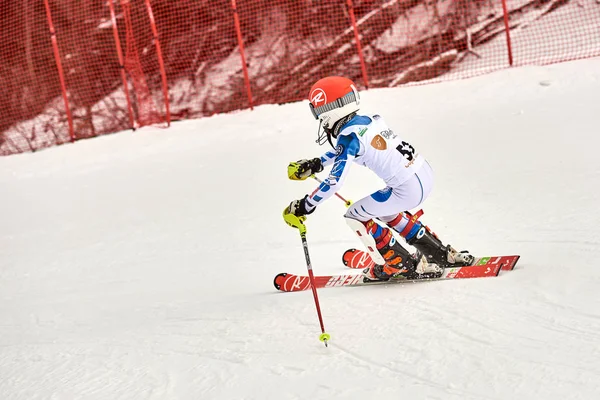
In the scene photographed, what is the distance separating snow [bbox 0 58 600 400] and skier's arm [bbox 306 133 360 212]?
29.9 inches

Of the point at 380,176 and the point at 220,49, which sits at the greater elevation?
the point at 380,176

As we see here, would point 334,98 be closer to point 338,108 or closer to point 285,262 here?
point 338,108

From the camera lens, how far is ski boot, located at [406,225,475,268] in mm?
5195

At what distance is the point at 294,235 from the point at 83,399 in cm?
318

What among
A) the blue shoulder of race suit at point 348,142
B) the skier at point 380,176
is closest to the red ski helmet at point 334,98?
the skier at point 380,176

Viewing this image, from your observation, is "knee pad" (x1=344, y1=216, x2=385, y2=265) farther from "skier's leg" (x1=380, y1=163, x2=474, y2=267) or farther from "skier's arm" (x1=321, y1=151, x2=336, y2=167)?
"skier's arm" (x1=321, y1=151, x2=336, y2=167)

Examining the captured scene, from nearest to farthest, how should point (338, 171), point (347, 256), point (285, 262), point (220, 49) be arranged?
point (338, 171)
point (347, 256)
point (285, 262)
point (220, 49)

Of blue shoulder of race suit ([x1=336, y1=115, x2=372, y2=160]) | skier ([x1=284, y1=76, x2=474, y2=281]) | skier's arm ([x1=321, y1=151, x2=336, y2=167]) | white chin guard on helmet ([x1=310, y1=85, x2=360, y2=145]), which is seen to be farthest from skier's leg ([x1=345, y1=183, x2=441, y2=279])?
white chin guard on helmet ([x1=310, y1=85, x2=360, y2=145])

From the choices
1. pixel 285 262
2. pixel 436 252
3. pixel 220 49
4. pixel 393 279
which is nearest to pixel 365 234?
pixel 393 279

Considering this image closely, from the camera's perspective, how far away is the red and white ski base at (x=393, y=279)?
4965 millimetres

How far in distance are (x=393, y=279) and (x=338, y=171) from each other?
102 centimetres

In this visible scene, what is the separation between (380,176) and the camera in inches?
196

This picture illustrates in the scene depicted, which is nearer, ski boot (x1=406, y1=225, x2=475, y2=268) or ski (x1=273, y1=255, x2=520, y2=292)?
ski (x1=273, y1=255, x2=520, y2=292)

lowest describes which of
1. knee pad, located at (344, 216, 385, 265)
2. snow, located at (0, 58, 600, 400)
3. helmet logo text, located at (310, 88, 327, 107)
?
snow, located at (0, 58, 600, 400)
